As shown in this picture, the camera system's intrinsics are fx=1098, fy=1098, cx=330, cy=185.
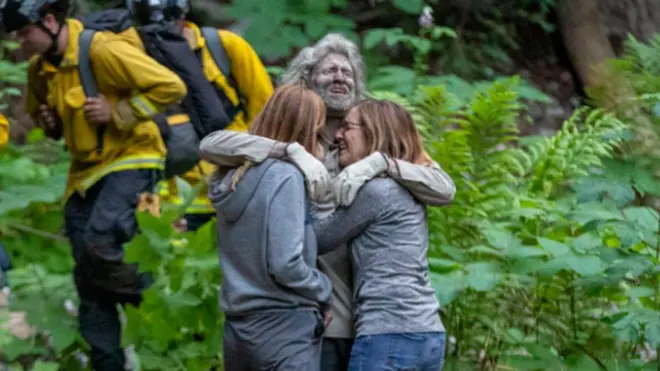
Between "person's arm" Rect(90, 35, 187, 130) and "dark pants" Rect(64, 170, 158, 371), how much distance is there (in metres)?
0.28

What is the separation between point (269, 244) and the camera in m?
3.71

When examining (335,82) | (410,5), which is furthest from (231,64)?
(410,5)

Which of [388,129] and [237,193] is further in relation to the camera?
[388,129]

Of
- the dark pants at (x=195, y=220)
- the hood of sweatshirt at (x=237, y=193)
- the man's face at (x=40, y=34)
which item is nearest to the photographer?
the hood of sweatshirt at (x=237, y=193)

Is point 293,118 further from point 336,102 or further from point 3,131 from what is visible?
point 3,131

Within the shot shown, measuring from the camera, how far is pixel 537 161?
21.0 feet

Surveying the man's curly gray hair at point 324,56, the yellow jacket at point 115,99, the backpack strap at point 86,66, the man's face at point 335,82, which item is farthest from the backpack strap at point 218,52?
the man's face at point 335,82

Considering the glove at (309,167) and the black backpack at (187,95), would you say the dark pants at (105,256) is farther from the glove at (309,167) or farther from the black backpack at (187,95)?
the glove at (309,167)

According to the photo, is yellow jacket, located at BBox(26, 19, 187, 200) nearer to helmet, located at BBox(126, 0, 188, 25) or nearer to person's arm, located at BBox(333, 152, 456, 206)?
helmet, located at BBox(126, 0, 188, 25)

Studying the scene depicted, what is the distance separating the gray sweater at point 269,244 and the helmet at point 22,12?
1.62m

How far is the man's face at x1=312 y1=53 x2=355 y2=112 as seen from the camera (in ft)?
14.2

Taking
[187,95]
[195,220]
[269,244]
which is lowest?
[195,220]

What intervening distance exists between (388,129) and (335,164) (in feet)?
0.95

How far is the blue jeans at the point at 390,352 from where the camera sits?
376cm
